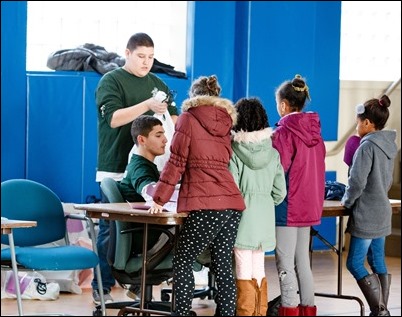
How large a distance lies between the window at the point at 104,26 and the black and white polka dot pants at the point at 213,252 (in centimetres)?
273

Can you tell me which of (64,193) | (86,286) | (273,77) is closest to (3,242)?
(86,286)

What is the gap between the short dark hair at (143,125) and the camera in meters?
4.89

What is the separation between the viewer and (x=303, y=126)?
484 cm

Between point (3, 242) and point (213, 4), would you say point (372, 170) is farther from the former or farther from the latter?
point (213, 4)

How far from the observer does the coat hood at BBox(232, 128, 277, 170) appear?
4.59 metres

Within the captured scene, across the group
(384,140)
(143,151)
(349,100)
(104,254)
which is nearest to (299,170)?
(384,140)

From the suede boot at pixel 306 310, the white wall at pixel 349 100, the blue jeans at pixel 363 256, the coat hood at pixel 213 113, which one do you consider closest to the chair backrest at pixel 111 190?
the coat hood at pixel 213 113

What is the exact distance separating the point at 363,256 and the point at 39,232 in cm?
171

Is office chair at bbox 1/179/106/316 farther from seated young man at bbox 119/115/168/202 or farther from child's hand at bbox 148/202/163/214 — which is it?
child's hand at bbox 148/202/163/214

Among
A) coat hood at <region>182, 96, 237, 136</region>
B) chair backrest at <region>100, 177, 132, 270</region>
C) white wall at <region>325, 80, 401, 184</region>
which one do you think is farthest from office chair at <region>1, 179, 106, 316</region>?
white wall at <region>325, 80, 401, 184</region>

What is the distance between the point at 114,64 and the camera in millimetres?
6582

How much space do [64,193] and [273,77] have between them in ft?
6.22

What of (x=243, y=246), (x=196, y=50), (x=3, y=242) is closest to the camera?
(x=243, y=246)

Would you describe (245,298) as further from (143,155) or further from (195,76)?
(195,76)
